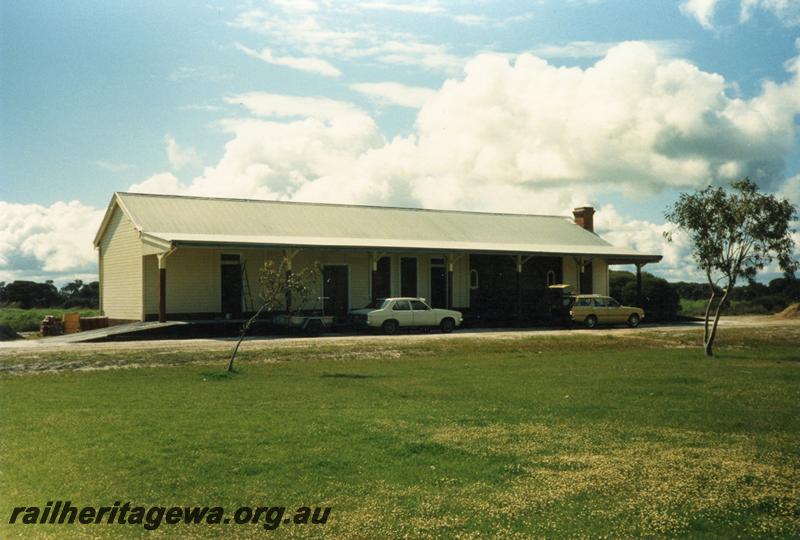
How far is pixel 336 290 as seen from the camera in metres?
33.4

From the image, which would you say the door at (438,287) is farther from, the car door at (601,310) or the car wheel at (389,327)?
the car door at (601,310)

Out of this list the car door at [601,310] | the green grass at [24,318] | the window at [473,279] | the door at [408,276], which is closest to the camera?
the car door at [601,310]

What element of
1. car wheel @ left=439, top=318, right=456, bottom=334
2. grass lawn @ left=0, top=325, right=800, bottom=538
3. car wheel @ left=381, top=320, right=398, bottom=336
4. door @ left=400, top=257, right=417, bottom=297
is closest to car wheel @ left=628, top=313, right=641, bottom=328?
car wheel @ left=439, top=318, right=456, bottom=334

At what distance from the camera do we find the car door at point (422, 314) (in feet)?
99.2

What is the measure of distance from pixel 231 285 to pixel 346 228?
7.39 metres

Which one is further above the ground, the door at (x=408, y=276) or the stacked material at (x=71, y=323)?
the door at (x=408, y=276)

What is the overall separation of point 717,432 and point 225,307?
77.6ft

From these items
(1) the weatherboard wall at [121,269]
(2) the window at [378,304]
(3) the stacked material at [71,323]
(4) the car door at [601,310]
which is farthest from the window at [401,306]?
(3) the stacked material at [71,323]

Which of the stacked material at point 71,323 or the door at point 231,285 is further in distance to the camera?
the stacked material at point 71,323

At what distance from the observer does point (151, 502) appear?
657cm

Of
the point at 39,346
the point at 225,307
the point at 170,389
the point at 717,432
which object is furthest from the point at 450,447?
the point at 225,307

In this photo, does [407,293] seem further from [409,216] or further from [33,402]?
[33,402]

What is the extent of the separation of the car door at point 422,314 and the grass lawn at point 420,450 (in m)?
14.2

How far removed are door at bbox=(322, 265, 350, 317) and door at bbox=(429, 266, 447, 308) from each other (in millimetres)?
4548
